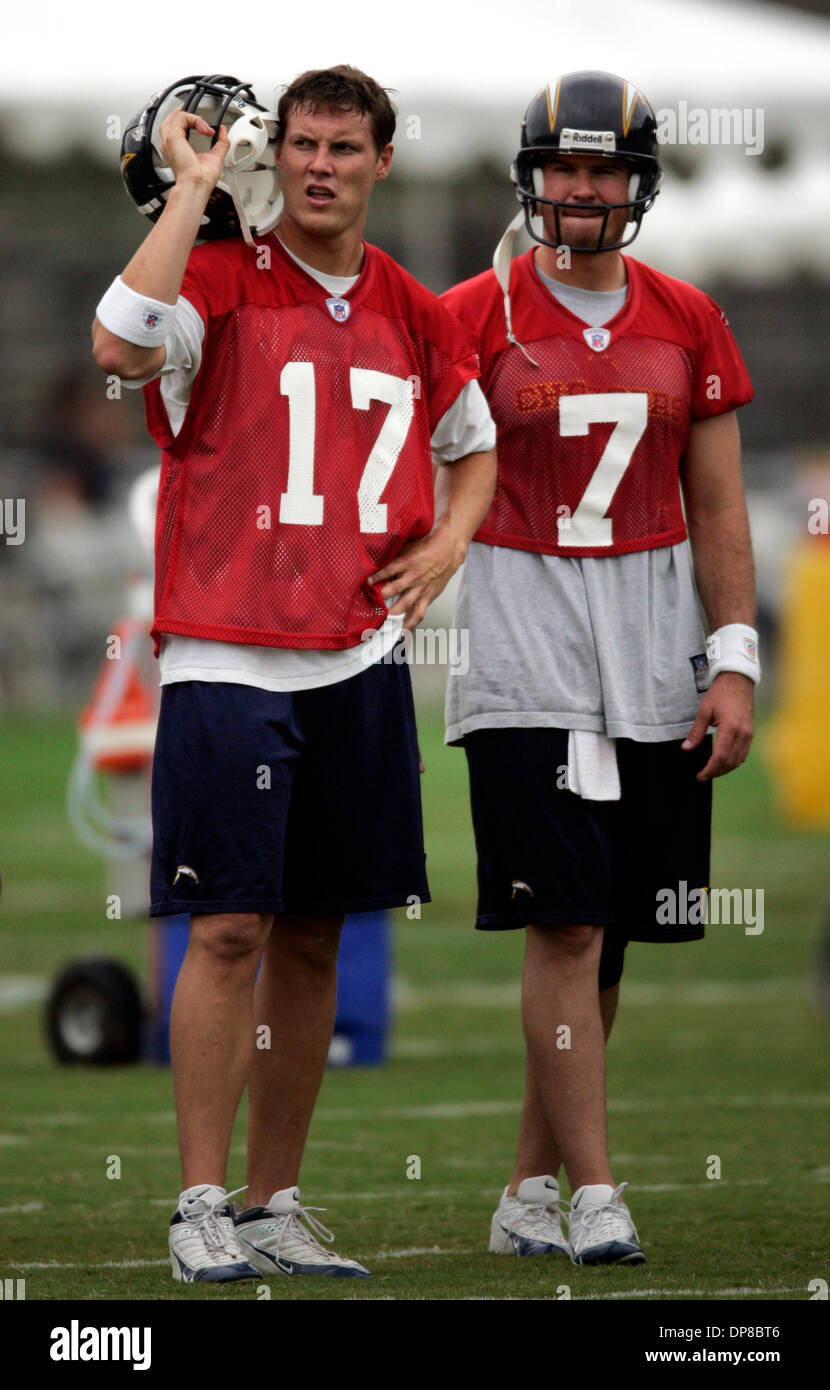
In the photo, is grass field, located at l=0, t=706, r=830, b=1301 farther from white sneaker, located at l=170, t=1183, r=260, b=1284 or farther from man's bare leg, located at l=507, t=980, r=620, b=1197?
man's bare leg, located at l=507, t=980, r=620, b=1197

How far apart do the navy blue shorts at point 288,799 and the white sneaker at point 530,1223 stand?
0.71 m

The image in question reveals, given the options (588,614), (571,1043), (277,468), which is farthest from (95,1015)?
(277,468)

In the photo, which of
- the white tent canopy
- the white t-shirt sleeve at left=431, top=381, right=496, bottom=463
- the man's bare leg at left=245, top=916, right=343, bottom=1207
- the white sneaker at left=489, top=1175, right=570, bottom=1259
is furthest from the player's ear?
the white tent canopy

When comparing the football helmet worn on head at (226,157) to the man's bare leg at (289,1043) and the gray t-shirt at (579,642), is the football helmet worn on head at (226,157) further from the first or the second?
the man's bare leg at (289,1043)

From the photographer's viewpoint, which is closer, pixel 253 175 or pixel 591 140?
pixel 253 175

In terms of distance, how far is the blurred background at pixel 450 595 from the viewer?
21.7 feet

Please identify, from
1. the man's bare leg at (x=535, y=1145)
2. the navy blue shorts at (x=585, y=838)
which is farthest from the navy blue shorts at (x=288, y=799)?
the man's bare leg at (x=535, y=1145)

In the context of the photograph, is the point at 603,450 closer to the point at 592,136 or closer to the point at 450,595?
the point at 592,136

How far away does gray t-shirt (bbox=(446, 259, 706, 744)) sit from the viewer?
4645mm

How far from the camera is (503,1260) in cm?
456

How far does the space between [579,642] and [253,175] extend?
112 cm

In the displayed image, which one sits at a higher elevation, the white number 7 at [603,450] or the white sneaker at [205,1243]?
the white number 7 at [603,450]

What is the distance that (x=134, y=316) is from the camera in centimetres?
402
